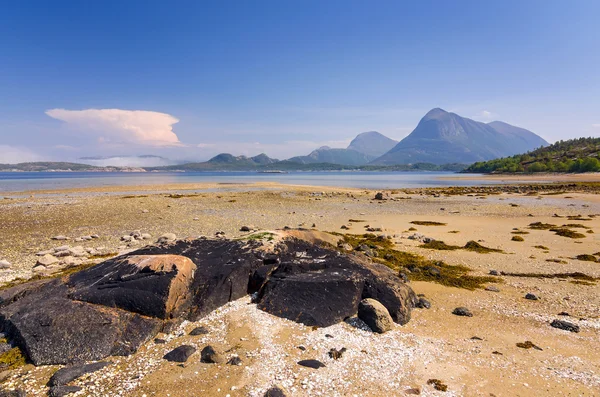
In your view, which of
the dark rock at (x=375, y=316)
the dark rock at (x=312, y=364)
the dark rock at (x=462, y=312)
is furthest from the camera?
the dark rock at (x=462, y=312)

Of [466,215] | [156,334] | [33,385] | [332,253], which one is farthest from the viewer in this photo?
[466,215]

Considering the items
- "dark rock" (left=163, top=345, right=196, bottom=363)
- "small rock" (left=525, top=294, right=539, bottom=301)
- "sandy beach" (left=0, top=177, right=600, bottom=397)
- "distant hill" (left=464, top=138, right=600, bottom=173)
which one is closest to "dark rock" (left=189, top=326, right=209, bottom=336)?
"sandy beach" (left=0, top=177, right=600, bottom=397)

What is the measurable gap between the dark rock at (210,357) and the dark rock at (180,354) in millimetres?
280

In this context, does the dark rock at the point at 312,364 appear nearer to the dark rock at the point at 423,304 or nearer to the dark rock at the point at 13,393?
the dark rock at the point at 423,304

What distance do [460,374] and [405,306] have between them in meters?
2.41

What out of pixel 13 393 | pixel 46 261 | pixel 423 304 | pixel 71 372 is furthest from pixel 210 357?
pixel 46 261

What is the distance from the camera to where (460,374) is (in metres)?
6.27

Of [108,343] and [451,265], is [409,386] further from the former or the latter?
[451,265]

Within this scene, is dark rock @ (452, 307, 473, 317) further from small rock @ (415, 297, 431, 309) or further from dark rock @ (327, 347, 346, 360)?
dark rock @ (327, 347, 346, 360)

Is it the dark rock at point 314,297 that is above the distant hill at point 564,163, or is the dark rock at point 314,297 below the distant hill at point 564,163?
below

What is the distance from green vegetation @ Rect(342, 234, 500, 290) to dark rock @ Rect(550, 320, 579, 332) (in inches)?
117

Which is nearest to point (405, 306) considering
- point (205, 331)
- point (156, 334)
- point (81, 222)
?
point (205, 331)

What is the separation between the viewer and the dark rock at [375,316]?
25.6ft

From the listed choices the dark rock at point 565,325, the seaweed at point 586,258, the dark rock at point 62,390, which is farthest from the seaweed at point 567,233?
the dark rock at point 62,390
